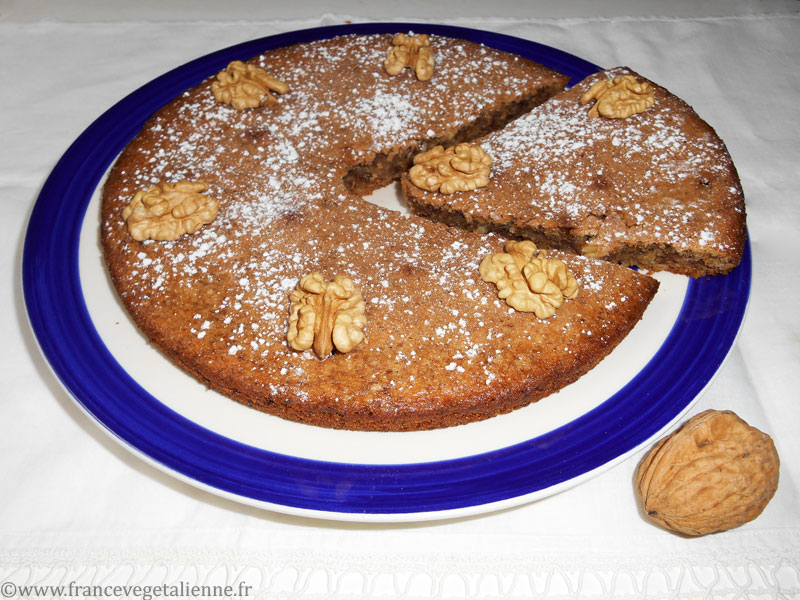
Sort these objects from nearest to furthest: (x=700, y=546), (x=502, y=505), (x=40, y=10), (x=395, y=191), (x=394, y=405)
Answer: (x=502, y=505) → (x=394, y=405) → (x=700, y=546) → (x=395, y=191) → (x=40, y=10)

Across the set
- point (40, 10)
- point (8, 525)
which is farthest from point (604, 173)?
point (40, 10)

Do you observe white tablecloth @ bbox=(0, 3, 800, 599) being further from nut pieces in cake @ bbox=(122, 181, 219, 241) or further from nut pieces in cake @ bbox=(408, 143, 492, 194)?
nut pieces in cake @ bbox=(408, 143, 492, 194)

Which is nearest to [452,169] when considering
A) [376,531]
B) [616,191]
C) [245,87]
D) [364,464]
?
[616,191]

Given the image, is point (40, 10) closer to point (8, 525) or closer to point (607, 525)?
point (8, 525)

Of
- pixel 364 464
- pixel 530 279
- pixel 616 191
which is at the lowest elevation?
pixel 364 464

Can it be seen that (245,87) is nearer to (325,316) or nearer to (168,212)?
(168,212)

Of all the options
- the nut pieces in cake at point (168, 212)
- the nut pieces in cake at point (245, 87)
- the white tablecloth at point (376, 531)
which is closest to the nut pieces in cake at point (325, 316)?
the nut pieces in cake at point (168, 212)
